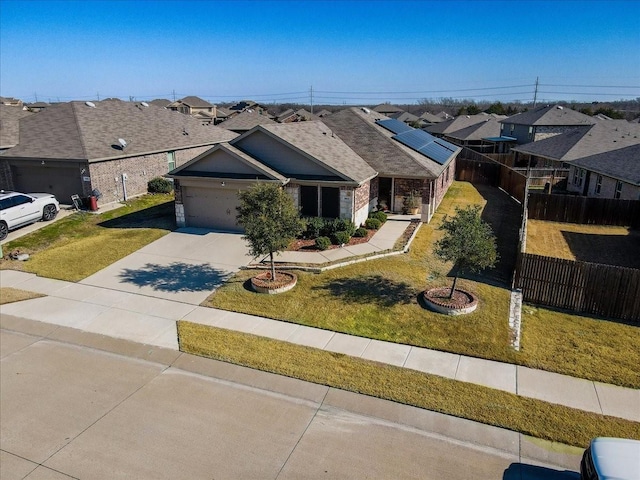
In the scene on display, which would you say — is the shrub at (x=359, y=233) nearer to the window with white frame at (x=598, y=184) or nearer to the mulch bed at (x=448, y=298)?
the mulch bed at (x=448, y=298)

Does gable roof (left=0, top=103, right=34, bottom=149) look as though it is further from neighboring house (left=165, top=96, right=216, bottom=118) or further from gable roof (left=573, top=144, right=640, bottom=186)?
neighboring house (left=165, top=96, right=216, bottom=118)

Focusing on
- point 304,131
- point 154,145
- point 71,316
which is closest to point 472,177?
point 304,131

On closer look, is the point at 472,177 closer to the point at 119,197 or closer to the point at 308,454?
the point at 119,197

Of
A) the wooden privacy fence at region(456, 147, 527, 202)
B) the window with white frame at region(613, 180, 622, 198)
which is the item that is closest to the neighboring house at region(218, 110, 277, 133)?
the wooden privacy fence at region(456, 147, 527, 202)

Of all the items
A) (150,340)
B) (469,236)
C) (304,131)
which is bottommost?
(150,340)

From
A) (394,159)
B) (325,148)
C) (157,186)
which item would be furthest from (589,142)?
(157,186)
